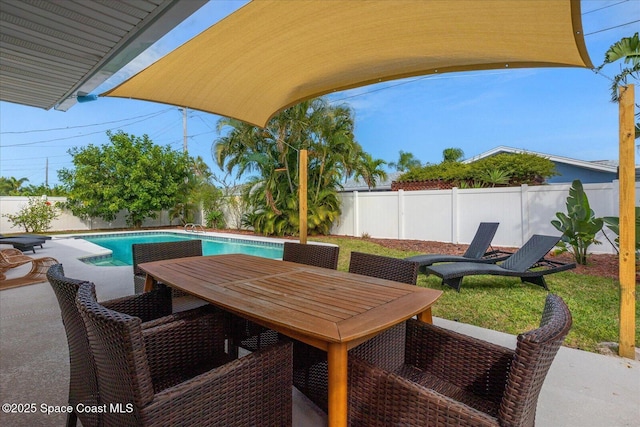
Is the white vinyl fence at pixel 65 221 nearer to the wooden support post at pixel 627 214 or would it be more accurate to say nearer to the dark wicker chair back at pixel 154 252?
the dark wicker chair back at pixel 154 252

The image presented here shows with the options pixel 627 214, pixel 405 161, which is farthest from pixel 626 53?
pixel 405 161

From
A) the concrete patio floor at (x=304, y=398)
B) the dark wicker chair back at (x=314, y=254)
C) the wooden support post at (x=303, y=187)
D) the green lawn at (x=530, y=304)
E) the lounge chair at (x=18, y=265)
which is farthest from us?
the wooden support post at (x=303, y=187)

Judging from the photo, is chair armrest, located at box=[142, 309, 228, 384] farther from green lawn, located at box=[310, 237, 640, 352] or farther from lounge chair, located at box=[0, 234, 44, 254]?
lounge chair, located at box=[0, 234, 44, 254]

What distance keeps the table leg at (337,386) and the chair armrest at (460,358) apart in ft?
2.25

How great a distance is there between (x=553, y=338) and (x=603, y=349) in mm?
2648

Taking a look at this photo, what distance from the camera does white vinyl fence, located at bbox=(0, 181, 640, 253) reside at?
26.7 feet

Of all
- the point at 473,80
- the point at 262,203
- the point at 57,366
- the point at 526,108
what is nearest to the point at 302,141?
the point at 262,203

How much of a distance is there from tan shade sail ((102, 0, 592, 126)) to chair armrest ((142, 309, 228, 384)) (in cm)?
209

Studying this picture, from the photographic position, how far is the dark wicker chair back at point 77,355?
156 cm

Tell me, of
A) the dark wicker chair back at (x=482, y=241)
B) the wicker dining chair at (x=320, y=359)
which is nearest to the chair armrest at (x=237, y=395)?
the wicker dining chair at (x=320, y=359)

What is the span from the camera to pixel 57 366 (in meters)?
2.61

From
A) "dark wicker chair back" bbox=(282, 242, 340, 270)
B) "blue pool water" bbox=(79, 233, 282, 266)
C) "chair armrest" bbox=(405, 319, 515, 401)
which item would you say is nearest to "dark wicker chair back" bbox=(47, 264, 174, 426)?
"chair armrest" bbox=(405, 319, 515, 401)

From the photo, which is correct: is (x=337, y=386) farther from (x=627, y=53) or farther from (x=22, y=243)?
(x=22, y=243)

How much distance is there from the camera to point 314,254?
352 centimetres
